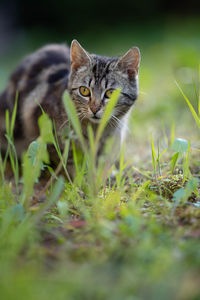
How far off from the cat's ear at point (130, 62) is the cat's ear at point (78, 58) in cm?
21

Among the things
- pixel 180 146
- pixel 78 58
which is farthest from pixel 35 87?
pixel 180 146

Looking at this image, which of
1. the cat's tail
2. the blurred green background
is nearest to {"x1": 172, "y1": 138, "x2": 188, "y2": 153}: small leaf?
the cat's tail

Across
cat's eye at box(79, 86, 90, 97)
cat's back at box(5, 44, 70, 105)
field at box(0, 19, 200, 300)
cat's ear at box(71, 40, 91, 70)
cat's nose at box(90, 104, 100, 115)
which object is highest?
cat's ear at box(71, 40, 91, 70)

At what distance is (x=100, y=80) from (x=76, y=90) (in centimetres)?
16

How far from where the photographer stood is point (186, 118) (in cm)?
355

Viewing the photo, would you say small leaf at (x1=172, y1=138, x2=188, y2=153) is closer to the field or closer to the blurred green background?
the field

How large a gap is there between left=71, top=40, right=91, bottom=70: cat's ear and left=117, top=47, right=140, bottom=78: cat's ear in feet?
0.69

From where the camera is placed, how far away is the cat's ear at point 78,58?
2402 mm

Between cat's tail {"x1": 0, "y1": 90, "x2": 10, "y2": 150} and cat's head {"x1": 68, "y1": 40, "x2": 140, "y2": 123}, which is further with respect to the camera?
cat's tail {"x1": 0, "y1": 90, "x2": 10, "y2": 150}

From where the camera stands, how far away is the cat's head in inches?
91.5

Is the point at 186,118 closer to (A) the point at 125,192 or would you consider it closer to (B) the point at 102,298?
(A) the point at 125,192

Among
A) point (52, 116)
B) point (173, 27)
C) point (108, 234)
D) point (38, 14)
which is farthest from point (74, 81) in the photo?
point (38, 14)

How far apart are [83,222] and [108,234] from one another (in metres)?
0.21

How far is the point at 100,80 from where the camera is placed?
2.37 m
